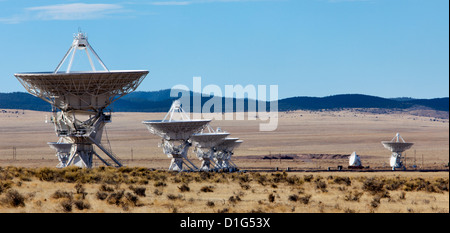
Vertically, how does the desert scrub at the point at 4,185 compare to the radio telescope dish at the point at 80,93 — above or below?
below

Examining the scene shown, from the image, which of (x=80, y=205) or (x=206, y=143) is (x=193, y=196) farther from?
(x=206, y=143)

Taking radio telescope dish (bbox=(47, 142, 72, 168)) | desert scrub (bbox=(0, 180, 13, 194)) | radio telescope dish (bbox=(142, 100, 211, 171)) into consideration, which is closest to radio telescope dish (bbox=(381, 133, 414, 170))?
radio telescope dish (bbox=(142, 100, 211, 171))

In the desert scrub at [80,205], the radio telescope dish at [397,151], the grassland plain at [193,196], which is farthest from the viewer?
the radio telescope dish at [397,151]

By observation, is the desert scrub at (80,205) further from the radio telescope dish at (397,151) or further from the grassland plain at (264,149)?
the radio telescope dish at (397,151)

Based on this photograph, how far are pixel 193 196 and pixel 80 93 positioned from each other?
73.3 feet

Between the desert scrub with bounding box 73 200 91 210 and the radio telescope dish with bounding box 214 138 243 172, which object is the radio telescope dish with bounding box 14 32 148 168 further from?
the radio telescope dish with bounding box 214 138 243 172

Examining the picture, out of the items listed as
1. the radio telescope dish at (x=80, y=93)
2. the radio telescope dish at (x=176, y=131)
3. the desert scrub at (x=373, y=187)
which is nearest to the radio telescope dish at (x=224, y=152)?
the radio telescope dish at (x=176, y=131)

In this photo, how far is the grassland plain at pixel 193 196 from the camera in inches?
982

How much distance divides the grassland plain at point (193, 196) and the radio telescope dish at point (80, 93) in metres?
9.89

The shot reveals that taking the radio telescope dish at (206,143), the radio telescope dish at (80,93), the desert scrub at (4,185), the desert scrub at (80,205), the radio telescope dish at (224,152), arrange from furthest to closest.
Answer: the radio telescope dish at (224,152) < the radio telescope dish at (206,143) < the radio telescope dish at (80,93) < the desert scrub at (4,185) < the desert scrub at (80,205)

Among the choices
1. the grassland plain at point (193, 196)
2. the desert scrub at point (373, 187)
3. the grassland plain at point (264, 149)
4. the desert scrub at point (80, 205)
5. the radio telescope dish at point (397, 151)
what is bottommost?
the grassland plain at point (264, 149)

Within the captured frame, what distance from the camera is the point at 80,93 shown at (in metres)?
50.4
